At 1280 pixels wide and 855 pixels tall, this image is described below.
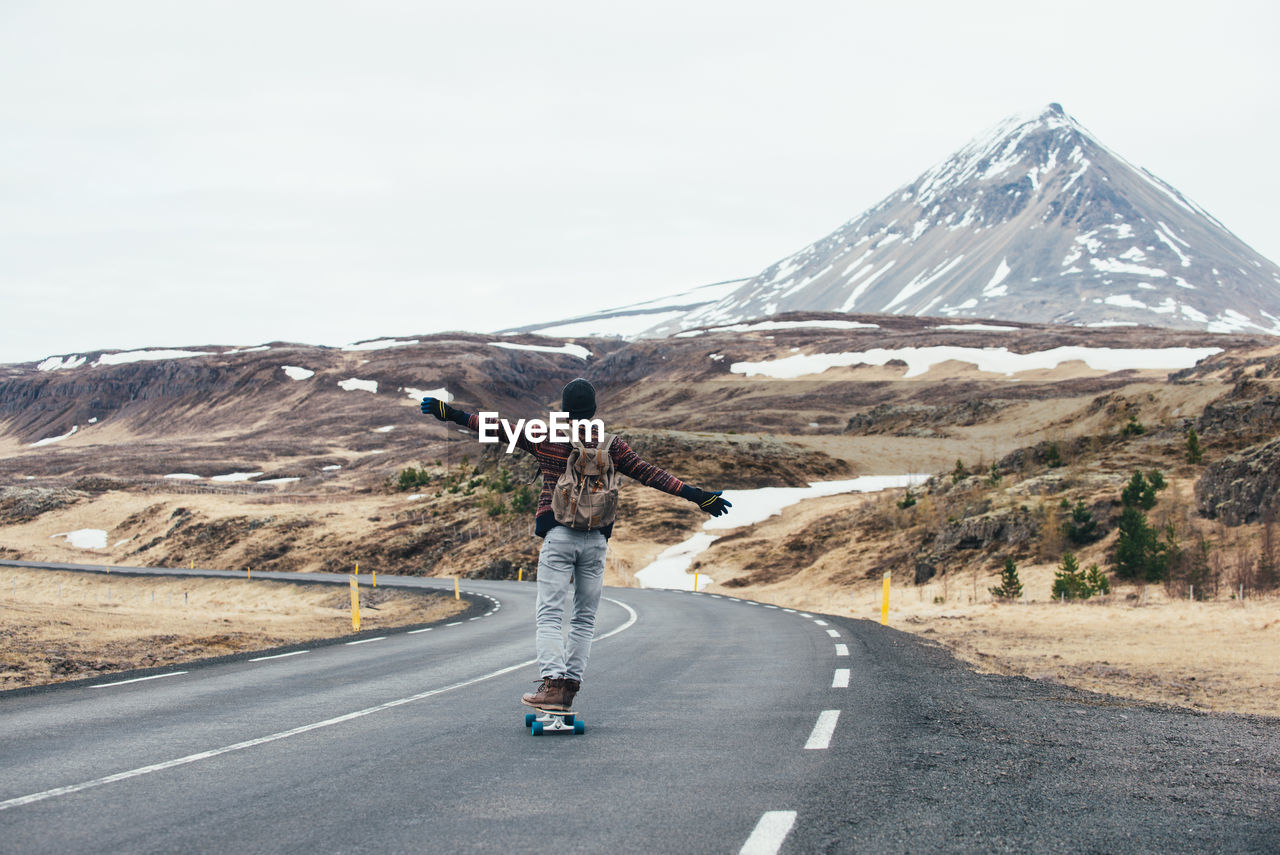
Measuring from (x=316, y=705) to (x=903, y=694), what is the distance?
189 inches

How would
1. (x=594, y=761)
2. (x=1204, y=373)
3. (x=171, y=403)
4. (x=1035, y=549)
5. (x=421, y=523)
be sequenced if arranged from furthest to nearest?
1. (x=171, y=403)
2. (x=1204, y=373)
3. (x=421, y=523)
4. (x=1035, y=549)
5. (x=594, y=761)

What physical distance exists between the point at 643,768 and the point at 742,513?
45.2m

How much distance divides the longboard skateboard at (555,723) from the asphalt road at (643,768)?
8 cm

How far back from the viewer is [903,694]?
8227 millimetres

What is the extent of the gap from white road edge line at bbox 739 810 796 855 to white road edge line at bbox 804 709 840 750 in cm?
156

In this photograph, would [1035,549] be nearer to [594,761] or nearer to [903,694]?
[903,694]

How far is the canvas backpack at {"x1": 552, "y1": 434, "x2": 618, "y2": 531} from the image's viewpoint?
6.57 meters

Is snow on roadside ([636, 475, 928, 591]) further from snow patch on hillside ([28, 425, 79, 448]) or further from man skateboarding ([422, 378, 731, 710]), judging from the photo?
snow patch on hillside ([28, 425, 79, 448])

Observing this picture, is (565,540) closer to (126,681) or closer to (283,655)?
(126,681)

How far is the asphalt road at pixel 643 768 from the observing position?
427cm

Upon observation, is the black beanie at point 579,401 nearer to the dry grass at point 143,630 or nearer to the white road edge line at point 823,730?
the white road edge line at point 823,730

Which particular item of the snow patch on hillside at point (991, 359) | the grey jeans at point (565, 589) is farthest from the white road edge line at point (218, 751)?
the snow patch on hillside at point (991, 359)

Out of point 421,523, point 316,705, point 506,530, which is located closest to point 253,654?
point 316,705

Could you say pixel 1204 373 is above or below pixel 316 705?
above
